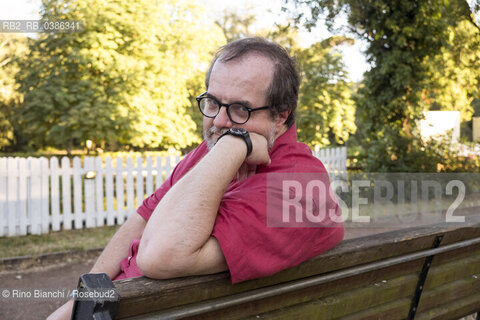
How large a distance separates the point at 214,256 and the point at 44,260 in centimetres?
614

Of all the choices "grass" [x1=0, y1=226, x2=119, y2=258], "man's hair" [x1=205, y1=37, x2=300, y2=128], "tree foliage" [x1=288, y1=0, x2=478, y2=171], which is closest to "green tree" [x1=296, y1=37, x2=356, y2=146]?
"tree foliage" [x1=288, y1=0, x2=478, y2=171]

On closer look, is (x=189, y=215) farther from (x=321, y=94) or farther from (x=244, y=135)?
(x=321, y=94)

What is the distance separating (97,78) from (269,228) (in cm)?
1389

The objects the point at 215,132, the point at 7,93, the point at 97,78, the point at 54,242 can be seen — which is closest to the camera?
the point at 215,132

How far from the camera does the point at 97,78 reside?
47.1 ft

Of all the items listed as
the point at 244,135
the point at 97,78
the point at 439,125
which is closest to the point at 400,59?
the point at 439,125

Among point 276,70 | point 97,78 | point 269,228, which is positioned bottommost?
point 269,228

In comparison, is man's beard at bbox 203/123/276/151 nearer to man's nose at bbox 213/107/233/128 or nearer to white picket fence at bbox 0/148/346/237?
man's nose at bbox 213/107/233/128

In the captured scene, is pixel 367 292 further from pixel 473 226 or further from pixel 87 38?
pixel 87 38

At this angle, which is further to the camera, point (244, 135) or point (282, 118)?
point (282, 118)

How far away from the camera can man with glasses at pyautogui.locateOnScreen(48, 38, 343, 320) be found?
4.34 feet

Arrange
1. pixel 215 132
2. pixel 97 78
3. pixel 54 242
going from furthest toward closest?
1. pixel 97 78
2. pixel 54 242
3. pixel 215 132

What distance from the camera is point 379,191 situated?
11.9 m

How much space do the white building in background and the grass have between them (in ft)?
26.1
